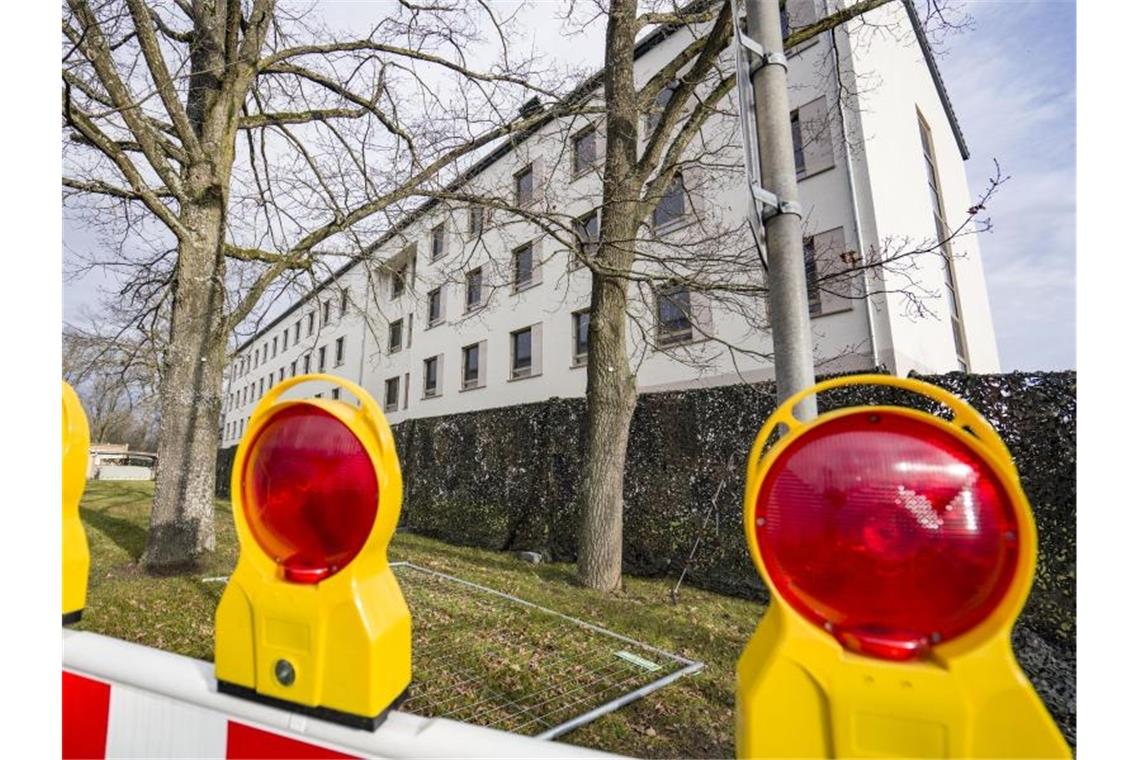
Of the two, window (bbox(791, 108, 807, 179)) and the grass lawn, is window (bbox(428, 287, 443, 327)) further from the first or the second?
the grass lawn

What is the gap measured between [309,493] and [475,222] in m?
5.10

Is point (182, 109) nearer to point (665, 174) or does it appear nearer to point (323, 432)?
point (665, 174)

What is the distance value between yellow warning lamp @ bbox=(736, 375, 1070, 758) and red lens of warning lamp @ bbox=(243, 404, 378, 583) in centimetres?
61

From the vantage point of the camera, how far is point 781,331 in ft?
5.77

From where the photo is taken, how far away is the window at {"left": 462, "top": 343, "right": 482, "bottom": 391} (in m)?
18.5

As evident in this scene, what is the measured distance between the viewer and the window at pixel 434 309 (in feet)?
68.5

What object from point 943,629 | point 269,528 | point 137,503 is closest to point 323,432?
point 269,528

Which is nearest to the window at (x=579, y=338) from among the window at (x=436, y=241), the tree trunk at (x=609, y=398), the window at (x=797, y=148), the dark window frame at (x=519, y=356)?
the dark window frame at (x=519, y=356)

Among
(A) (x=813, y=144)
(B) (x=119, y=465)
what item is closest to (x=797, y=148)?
(A) (x=813, y=144)

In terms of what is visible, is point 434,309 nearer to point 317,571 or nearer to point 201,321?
point 201,321

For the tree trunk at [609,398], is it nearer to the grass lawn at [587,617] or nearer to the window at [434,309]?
the grass lawn at [587,617]

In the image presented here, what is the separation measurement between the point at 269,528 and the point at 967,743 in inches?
39.7

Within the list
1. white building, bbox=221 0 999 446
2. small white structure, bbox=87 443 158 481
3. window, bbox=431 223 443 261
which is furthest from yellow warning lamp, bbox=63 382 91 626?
small white structure, bbox=87 443 158 481

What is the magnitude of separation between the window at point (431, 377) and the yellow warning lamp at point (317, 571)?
19859 millimetres
